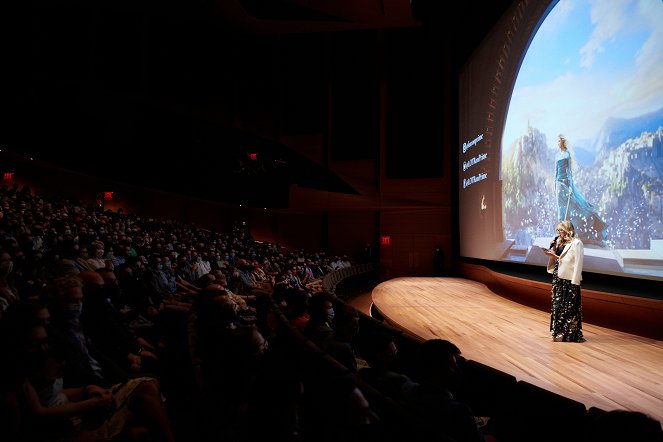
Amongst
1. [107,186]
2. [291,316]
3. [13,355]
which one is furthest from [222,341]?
[107,186]

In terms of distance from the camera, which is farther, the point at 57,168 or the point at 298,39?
the point at 298,39

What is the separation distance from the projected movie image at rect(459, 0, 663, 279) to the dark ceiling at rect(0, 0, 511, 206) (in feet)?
12.0

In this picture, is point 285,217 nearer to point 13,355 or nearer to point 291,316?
point 291,316

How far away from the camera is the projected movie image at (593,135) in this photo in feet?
15.0

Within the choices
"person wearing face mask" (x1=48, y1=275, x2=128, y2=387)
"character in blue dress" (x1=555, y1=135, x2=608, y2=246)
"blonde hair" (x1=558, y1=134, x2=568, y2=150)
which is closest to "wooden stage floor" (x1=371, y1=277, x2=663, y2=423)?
"character in blue dress" (x1=555, y1=135, x2=608, y2=246)

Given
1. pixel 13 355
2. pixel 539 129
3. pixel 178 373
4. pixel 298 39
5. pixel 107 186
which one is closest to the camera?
pixel 13 355

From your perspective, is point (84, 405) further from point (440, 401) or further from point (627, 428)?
point (627, 428)

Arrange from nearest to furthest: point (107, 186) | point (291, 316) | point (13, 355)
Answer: point (13, 355), point (291, 316), point (107, 186)

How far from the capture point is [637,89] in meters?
4.71

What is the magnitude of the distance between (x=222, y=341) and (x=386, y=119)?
1507 cm

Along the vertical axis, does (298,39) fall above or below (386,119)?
above

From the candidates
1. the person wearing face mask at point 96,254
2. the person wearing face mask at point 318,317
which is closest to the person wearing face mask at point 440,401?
the person wearing face mask at point 318,317

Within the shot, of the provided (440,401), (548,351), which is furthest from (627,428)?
(548,351)

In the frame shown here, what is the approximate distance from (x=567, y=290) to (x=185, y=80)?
14.8 metres
